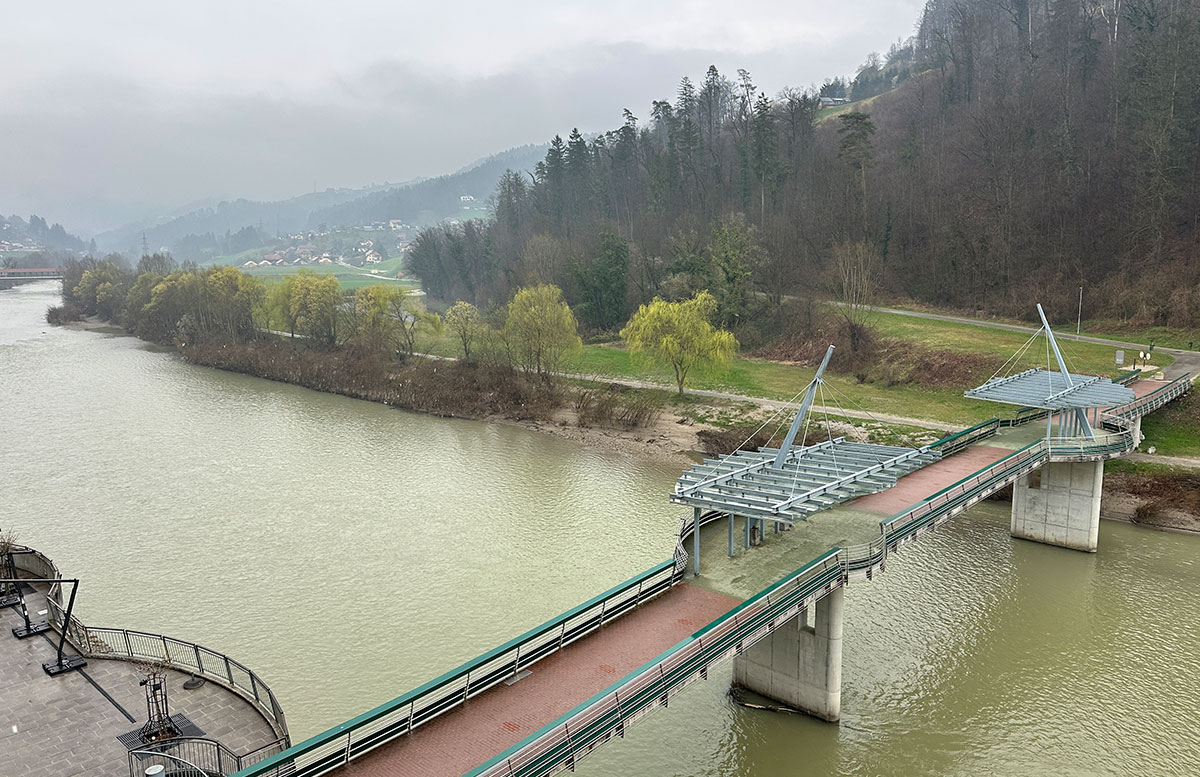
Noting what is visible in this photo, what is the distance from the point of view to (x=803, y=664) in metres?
21.4

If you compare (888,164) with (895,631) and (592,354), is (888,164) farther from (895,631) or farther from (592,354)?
(895,631)

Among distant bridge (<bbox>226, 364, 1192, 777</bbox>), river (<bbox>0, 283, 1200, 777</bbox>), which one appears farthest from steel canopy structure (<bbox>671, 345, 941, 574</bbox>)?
river (<bbox>0, 283, 1200, 777</bbox>)

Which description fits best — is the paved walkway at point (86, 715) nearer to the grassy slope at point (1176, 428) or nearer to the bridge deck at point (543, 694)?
the bridge deck at point (543, 694)

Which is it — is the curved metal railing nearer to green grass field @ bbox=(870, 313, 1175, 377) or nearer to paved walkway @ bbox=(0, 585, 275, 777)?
paved walkway @ bbox=(0, 585, 275, 777)

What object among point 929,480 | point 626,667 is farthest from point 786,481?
point 929,480

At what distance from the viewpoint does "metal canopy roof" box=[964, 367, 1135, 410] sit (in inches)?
1257

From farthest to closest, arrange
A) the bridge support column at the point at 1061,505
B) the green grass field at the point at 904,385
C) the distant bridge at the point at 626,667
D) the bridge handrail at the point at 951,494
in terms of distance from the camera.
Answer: the green grass field at the point at 904,385 → the bridge support column at the point at 1061,505 → the bridge handrail at the point at 951,494 → the distant bridge at the point at 626,667

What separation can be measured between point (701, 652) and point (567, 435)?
130ft

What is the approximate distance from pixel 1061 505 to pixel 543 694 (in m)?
26.8

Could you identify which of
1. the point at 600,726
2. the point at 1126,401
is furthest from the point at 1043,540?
the point at 600,726

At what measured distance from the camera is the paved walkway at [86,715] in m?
16.9

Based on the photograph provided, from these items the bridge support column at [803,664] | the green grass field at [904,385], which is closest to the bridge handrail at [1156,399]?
the green grass field at [904,385]

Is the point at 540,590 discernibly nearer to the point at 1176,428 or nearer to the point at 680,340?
the point at 680,340

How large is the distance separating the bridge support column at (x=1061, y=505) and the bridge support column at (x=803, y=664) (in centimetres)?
1701
